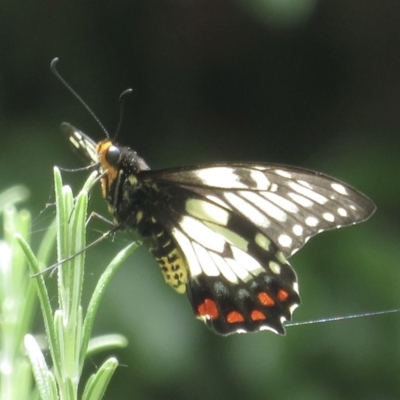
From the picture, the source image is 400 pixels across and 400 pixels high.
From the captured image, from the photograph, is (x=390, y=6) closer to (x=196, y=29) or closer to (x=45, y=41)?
(x=196, y=29)

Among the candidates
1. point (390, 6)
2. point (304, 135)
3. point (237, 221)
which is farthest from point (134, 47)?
point (237, 221)

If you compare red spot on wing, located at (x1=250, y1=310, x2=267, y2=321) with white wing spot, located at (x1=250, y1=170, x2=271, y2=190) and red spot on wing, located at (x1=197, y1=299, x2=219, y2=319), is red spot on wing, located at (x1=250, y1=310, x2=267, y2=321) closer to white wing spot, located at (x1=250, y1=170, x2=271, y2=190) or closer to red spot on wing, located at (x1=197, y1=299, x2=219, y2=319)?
red spot on wing, located at (x1=197, y1=299, x2=219, y2=319)

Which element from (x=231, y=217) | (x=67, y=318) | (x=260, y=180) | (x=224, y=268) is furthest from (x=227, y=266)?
(x=67, y=318)

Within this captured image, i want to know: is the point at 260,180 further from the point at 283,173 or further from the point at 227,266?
the point at 227,266

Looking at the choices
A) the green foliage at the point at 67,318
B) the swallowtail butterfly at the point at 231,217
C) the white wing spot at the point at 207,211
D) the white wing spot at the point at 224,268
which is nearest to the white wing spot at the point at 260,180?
the swallowtail butterfly at the point at 231,217

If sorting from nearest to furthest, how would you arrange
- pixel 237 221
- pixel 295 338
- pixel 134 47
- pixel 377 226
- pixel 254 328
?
pixel 254 328 → pixel 237 221 → pixel 295 338 → pixel 377 226 → pixel 134 47

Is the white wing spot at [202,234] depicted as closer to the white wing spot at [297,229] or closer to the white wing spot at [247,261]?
the white wing spot at [247,261]

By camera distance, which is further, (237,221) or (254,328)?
(237,221)
